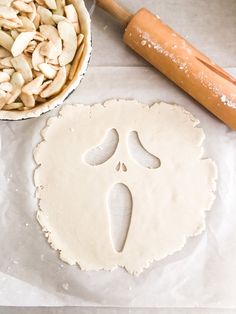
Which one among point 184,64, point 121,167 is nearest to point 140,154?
point 121,167

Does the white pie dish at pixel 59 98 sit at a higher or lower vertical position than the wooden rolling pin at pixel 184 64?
lower

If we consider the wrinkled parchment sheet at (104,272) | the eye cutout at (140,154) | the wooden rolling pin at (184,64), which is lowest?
the wrinkled parchment sheet at (104,272)

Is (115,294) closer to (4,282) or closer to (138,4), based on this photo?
(4,282)

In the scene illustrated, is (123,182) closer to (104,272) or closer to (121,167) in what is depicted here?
(121,167)

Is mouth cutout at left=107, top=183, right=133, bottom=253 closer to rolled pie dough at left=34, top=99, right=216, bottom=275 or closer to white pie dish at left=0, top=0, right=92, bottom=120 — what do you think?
rolled pie dough at left=34, top=99, right=216, bottom=275

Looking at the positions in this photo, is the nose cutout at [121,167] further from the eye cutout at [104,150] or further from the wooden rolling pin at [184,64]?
the wooden rolling pin at [184,64]

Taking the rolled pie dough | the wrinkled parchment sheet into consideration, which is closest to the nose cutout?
the rolled pie dough

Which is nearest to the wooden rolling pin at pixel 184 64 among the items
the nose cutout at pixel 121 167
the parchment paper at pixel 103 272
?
the parchment paper at pixel 103 272
